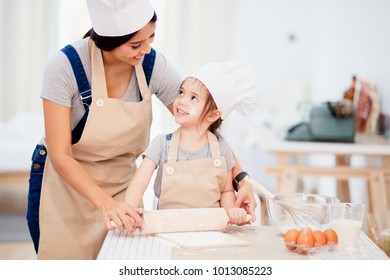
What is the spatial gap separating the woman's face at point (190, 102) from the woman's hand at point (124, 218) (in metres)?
0.30

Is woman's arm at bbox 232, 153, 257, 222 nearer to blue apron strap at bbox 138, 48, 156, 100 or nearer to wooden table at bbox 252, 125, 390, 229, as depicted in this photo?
blue apron strap at bbox 138, 48, 156, 100

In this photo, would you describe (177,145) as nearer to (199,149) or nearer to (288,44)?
(199,149)

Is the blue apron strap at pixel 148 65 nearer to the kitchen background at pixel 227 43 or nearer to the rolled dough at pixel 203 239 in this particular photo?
the rolled dough at pixel 203 239

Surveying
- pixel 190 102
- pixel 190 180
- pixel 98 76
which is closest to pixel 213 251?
pixel 190 180

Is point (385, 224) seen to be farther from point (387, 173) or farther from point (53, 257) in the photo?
point (53, 257)

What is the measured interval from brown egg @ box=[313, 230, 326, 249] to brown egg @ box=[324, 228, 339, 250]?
12mm

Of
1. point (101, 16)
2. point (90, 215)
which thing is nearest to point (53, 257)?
point (90, 215)

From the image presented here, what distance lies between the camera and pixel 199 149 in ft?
5.49

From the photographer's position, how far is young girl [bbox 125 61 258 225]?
161 centimetres

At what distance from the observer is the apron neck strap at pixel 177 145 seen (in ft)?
5.33

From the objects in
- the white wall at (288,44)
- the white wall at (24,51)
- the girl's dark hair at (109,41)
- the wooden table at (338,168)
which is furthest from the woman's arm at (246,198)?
the white wall at (24,51)

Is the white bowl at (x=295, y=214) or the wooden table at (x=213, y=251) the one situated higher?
the white bowl at (x=295, y=214)

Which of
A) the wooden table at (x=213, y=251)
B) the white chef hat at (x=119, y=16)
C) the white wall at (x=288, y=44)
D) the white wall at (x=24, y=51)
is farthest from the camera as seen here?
the white wall at (x=24, y=51)

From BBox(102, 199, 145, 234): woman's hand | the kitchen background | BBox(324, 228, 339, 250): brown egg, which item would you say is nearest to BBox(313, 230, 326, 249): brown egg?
BBox(324, 228, 339, 250): brown egg
